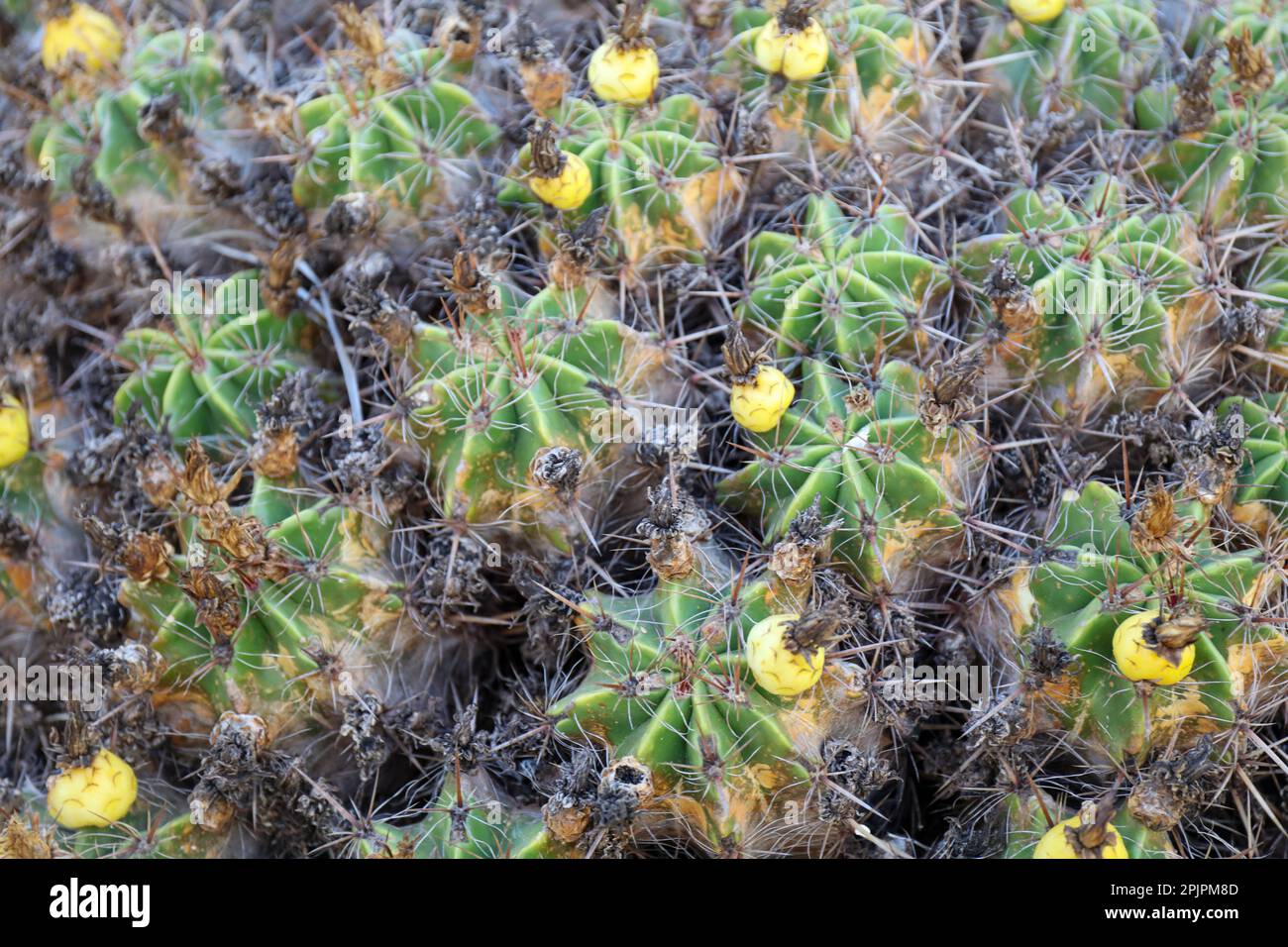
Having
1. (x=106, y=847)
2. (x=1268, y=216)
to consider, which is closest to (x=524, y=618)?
(x=106, y=847)

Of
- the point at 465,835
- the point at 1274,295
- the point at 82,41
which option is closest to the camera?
the point at 465,835

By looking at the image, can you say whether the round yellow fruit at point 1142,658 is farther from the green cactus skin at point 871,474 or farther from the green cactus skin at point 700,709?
the green cactus skin at point 700,709

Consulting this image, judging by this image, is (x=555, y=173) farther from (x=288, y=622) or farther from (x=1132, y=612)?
(x=1132, y=612)

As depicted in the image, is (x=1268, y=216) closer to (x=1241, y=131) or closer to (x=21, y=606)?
(x=1241, y=131)

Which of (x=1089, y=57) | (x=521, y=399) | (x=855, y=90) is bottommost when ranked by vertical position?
(x=521, y=399)

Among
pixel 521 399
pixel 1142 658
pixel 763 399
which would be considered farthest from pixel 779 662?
pixel 521 399

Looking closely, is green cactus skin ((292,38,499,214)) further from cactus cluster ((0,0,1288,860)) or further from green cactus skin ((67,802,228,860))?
green cactus skin ((67,802,228,860))
